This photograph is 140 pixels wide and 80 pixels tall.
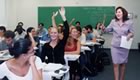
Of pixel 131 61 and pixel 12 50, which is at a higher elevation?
pixel 12 50

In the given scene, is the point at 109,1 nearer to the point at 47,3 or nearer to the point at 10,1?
the point at 47,3

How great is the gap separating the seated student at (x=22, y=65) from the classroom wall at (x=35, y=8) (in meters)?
10.1

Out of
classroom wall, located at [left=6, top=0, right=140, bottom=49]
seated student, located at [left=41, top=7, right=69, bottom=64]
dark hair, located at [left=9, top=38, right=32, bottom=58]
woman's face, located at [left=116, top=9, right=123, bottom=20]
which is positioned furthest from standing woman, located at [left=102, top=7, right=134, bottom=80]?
classroom wall, located at [left=6, top=0, right=140, bottom=49]

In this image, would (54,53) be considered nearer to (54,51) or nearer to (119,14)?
(54,51)

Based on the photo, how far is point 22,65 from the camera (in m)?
2.55

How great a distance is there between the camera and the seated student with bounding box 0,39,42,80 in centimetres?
243

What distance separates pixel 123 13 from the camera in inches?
194

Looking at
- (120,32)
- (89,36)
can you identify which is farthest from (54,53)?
(89,36)

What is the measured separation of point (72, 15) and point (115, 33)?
736 centimetres

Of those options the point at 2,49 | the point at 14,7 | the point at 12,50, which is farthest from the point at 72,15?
the point at 12,50

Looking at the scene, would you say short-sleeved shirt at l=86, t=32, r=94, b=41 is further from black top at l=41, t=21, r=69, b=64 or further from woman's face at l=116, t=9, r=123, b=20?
black top at l=41, t=21, r=69, b=64

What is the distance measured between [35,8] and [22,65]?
10.4m

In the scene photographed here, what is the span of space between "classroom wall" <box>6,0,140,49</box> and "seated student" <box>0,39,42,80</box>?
10.1 meters

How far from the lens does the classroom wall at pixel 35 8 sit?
1214 centimetres
